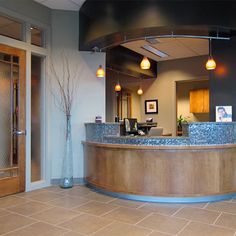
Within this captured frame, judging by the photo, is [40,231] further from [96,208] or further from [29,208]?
[96,208]

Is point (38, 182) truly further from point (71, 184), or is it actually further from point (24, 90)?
point (24, 90)

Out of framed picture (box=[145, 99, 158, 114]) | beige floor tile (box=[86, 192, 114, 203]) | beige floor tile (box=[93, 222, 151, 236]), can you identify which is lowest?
beige floor tile (box=[86, 192, 114, 203])

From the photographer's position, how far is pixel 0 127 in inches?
161

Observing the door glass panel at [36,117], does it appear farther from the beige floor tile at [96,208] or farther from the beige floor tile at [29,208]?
the beige floor tile at [96,208]

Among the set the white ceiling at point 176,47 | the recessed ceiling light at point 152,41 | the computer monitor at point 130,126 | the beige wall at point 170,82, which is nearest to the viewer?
the recessed ceiling light at point 152,41

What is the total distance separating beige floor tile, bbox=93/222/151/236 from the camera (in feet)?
8.97

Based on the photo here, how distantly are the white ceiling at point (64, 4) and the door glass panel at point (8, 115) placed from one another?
3.98 ft

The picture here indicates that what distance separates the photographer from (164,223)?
3027 millimetres

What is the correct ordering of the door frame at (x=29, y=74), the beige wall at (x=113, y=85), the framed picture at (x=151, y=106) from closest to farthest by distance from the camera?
1. the door frame at (x=29, y=74)
2. the framed picture at (x=151, y=106)
3. the beige wall at (x=113, y=85)

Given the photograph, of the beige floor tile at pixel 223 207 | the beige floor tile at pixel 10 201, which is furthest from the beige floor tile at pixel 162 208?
the beige floor tile at pixel 10 201

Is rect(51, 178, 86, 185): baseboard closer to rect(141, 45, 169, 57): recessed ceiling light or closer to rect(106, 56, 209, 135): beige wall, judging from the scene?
rect(141, 45, 169, 57): recessed ceiling light

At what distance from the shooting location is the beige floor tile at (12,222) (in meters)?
2.88

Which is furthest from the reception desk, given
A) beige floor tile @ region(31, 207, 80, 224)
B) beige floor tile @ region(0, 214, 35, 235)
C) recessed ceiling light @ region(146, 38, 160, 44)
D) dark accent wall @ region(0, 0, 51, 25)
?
dark accent wall @ region(0, 0, 51, 25)

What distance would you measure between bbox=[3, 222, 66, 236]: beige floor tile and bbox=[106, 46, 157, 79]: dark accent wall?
4041mm
